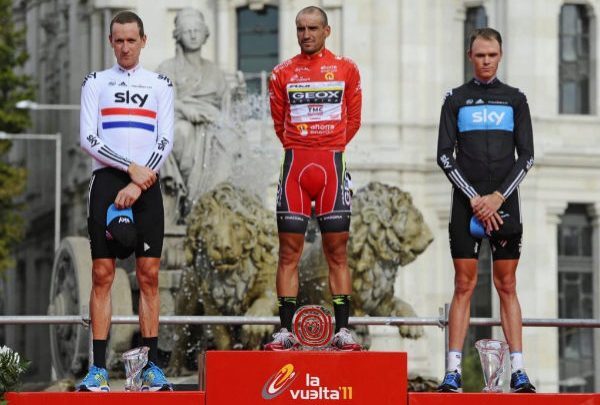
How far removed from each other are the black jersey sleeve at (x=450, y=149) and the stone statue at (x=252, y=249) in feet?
35.3

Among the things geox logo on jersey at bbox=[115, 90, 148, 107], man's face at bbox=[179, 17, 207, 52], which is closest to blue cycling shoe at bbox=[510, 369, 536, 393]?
geox logo on jersey at bbox=[115, 90, 148, 107]

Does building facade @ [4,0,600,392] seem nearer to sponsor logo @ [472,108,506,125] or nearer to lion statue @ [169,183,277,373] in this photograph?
lion statue @ [169,183,277,373]

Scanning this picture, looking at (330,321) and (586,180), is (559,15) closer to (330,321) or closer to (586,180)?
(586,180)

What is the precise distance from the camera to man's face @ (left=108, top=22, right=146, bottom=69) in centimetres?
1792

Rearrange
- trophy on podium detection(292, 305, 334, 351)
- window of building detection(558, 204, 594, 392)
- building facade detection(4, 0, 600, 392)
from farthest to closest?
building facade detection(4, 0, 600, 392)
window of building detection(558, 204, 594, 392)
trophy on podium detection(292, 305, 334, 351)

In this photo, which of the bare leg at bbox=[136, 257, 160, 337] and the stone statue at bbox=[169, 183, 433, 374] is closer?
the bare leg at bbox=[136, 257, 160, 337]

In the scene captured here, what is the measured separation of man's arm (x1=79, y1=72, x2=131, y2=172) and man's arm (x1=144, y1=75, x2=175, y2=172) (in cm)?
A: 18

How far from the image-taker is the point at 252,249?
96.7 feet

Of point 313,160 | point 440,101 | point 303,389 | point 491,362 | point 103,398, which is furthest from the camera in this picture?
point 440,101

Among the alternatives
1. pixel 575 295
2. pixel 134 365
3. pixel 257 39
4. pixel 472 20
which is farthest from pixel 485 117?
pixel 257 39

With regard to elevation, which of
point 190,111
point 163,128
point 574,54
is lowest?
point 163,128

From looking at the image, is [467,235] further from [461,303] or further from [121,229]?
[121,229]

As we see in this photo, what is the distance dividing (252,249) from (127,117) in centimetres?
1148

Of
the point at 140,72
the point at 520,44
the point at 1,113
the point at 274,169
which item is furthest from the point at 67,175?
the point at 140,72
